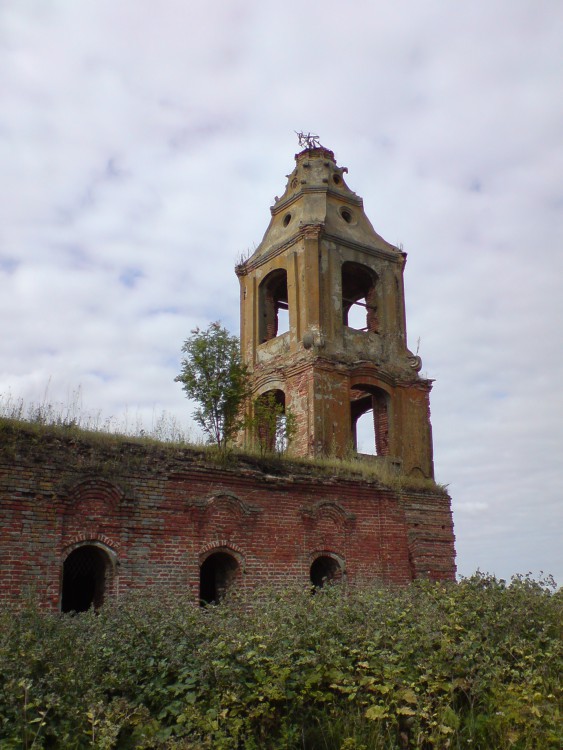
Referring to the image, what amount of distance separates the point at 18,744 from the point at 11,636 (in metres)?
1.49

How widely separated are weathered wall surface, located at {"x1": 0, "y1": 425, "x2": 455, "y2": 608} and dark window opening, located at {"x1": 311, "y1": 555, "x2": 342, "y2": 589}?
145mm

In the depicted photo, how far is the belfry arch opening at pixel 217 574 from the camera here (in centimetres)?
1155

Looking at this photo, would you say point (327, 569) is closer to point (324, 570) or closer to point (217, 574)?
point (324, 570)

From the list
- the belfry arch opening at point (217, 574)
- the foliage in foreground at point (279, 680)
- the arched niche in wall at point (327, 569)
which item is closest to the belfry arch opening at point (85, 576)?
the belfry arch opening at point (217, 574)

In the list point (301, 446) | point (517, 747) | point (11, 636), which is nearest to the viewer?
point (517, 747)

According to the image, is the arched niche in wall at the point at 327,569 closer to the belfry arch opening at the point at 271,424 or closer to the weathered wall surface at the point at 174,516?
the weathered wall surface at the point at 174,516

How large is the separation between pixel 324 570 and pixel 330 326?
21.9 feet

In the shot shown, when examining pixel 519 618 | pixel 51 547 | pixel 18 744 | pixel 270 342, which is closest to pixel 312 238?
pixel 270 342

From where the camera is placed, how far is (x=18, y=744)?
5270 mm

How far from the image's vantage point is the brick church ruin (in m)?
10.1

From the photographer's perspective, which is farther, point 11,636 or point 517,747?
point 11,636

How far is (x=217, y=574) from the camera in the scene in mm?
11797

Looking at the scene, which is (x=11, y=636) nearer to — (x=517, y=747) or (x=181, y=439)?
(x=517, y=747)

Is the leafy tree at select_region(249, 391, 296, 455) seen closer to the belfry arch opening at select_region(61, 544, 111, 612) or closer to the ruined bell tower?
the ruined bell tower
